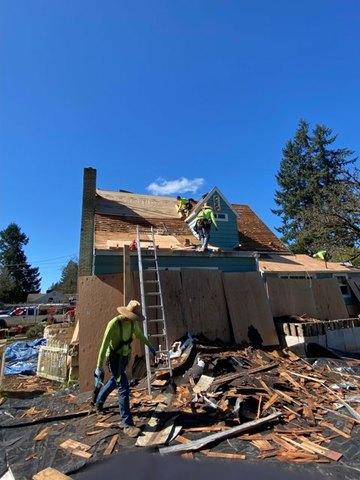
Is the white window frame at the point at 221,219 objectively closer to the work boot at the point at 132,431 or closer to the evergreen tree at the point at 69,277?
the work boot at the point at 132,431

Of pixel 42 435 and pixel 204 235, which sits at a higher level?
pixel 204 235

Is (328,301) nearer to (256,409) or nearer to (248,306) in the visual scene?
(248,306)

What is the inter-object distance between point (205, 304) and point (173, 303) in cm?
104

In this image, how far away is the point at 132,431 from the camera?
5.25 meters

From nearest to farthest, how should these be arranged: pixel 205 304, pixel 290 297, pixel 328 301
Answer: pixel 205 304 < pixel 290 297 < pixel 328 301

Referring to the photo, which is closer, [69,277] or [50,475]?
[50,475]

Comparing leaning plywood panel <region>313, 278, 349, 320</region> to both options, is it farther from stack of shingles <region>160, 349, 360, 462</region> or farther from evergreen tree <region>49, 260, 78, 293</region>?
evergreen tree <region>49, 260, 78, 293</region>

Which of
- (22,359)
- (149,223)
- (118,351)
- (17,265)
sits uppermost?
(17,265)

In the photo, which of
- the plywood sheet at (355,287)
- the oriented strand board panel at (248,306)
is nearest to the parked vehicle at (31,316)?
the oriented strand board panel at (248,306)

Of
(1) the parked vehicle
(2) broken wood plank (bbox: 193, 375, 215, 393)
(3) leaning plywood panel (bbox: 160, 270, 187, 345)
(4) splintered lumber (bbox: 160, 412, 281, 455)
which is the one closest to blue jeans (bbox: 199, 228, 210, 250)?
(3) leaning plywood panel (bbox: 160, 270, 187, 345)

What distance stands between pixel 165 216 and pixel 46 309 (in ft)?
67.6

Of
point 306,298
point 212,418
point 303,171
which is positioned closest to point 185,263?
point 306,298

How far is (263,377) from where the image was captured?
23.9ft

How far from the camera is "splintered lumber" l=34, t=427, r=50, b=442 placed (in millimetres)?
5530
